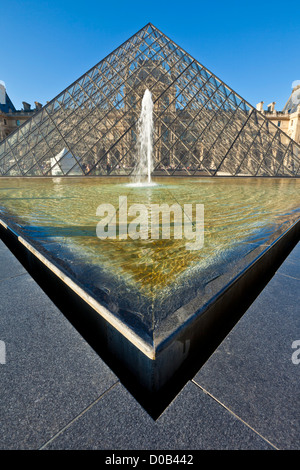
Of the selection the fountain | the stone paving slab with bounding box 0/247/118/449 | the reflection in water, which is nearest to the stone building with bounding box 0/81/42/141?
the fountain

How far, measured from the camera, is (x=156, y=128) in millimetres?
15977

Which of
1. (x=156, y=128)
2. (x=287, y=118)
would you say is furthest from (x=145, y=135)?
(x=287, y=118)

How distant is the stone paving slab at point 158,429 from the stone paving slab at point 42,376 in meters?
0.07

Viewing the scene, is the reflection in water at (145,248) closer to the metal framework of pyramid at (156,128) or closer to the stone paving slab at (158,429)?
the stone paving slab at (158,429)

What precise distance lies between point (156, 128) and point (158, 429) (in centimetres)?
1701

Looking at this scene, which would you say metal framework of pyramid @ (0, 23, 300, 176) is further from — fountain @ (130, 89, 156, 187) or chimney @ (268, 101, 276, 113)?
chimney @ (268, 101, 276, 113)

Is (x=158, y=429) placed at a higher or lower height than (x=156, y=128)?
lower

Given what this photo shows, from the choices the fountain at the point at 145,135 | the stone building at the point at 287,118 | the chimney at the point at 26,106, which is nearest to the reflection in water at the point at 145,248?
the fountain at the point at 145,135

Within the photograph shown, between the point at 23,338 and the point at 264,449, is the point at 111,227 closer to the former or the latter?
the point at 23,338

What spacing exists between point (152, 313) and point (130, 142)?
15.0 meters

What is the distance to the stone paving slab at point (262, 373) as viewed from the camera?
3.36 feet

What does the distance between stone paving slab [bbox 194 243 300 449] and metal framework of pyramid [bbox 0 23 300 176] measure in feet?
45.7

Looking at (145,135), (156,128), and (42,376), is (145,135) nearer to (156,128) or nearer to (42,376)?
(156,128)
